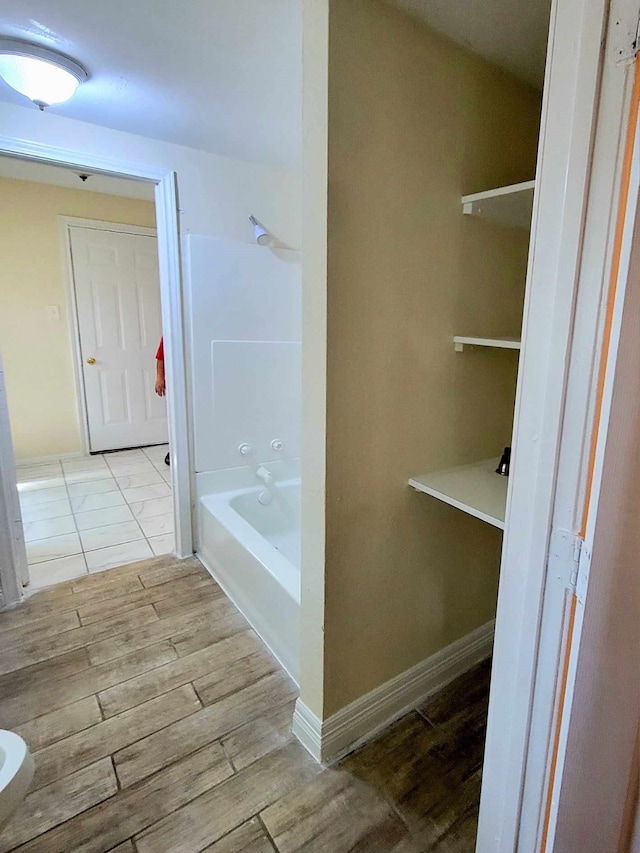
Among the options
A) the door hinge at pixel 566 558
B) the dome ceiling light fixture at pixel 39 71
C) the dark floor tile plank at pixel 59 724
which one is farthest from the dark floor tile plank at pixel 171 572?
the dome ceiling light fixture at pixel 39 71

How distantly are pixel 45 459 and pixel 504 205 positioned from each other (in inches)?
172

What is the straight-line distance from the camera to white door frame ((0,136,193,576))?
6.67 feet

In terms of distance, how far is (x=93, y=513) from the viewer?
10.8 ft

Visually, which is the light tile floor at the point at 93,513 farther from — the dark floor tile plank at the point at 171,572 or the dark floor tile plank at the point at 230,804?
the dark floor tile plank at the point at 230,804

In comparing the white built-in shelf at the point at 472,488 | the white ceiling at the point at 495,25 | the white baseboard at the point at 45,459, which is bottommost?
the white baseboard at the point at 45,459

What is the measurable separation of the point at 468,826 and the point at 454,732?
311mm

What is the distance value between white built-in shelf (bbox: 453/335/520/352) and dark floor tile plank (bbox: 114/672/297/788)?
4.59 feet

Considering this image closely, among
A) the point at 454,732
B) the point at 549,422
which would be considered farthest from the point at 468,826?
the point at 549,422

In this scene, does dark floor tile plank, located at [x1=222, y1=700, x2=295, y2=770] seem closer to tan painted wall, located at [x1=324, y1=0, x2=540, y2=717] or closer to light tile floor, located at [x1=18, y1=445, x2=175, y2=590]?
tan painted wall, located at [x1=324, y1=0, x2=540, y2=717]

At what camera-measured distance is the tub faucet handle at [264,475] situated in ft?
9.11

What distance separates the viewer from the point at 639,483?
0.70 m

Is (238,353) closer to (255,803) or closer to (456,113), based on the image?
(456,113)

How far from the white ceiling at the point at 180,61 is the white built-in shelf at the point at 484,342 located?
103cm

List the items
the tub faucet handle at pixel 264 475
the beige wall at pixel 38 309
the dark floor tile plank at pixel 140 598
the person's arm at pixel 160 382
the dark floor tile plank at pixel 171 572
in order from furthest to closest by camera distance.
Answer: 1. the beige wall at pixel 38 309
2. the person's arm at pixel 160 382
3. the tub faucet handle at pixel 264 475
4. the dark floor tile plank at pixel 171 572
5. the dark floor tile plank at pixel 140 598
